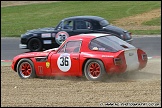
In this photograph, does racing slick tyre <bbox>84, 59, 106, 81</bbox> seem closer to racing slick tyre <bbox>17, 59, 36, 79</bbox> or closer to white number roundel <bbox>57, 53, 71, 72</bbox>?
white number roundel <bbox>57, 53, 71, 72</bbox>

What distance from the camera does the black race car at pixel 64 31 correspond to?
21391 mm

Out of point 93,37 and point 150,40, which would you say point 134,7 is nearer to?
point 150,40

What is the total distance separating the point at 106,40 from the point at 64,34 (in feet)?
25.8

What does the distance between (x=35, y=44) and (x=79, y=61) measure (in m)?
8.84

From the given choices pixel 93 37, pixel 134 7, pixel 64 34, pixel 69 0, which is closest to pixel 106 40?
pixel 93 37

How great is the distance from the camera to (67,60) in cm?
1355

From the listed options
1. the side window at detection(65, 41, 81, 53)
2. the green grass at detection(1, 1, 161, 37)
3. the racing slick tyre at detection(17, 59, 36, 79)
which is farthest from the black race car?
the green grass at detection(1, 1, 161, 37)

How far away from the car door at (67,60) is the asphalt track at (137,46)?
5.56 meters

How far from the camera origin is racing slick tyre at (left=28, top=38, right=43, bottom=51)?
21889 millimetres

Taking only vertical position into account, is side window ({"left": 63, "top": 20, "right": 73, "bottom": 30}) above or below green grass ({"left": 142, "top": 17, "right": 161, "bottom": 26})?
below

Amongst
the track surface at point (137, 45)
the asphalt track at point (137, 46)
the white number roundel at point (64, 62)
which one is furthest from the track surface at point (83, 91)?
the track surface at point (137, 45)

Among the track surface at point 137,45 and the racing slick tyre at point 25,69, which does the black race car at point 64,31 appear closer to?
the track surface at point 137,45

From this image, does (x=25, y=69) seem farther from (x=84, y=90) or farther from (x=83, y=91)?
(x=83, y=91)

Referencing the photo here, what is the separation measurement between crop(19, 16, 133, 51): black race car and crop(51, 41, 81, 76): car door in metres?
7.44
